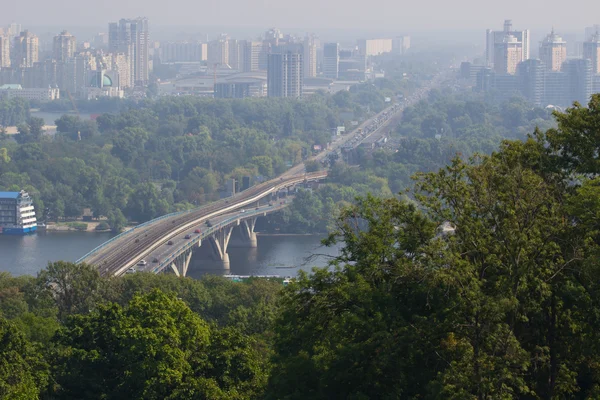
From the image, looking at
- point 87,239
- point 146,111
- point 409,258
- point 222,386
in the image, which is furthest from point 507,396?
point 146,111

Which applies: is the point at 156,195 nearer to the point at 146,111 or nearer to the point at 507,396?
the point at 146,111

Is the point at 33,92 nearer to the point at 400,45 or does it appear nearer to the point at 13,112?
the point at 13,112

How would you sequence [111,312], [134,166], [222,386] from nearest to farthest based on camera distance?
[222,386] < [111,312] < [134,166]

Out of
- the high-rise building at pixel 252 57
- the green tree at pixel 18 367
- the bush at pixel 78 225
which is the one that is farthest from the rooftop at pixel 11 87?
the green tree at pixel 18 367

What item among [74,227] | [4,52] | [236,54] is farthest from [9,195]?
[236,54]

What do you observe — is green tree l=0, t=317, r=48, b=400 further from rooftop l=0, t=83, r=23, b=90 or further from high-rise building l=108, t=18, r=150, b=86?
high-rise building l=108, t=18, r=150, b=86
